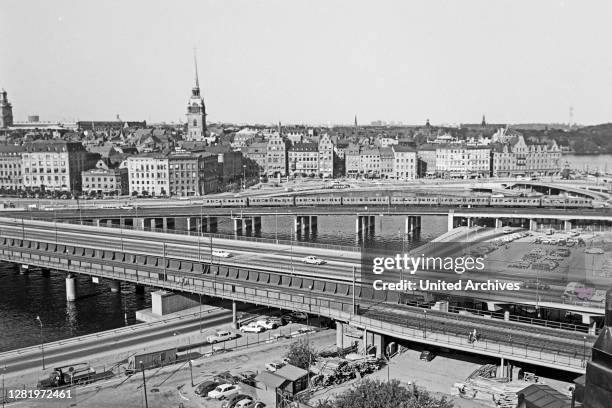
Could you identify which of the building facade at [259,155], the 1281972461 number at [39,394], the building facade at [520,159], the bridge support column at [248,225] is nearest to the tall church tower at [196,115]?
the building facade at [259,155]

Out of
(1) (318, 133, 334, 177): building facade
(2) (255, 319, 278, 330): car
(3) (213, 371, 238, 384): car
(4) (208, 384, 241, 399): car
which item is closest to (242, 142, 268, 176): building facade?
(1) (318, 133, 334, 177): building facade

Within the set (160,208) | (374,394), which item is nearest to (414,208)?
(160,208)

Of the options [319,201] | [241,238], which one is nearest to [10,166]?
[319,201]

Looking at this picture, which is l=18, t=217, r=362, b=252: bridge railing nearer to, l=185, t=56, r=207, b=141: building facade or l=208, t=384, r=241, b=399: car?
l=208, t=384, r=241, b=399: car

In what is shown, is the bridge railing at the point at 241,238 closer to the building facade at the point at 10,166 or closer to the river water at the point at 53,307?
the river water at the point at 53,307

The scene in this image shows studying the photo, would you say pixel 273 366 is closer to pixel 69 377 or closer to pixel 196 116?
pixel 69 377

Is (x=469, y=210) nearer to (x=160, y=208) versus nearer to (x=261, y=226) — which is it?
(x=261, y=226)
